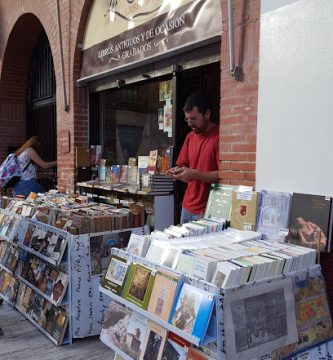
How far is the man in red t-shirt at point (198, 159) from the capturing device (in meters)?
3.46

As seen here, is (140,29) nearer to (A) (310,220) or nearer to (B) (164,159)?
(B) (164,159)

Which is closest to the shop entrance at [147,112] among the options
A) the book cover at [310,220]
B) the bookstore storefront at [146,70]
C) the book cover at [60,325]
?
the bookstore storefront at [146,70]

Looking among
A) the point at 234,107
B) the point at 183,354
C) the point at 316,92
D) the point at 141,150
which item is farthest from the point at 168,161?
the point at 183,354

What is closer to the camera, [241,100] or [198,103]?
[241,100]

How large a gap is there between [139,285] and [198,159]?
5.31ft

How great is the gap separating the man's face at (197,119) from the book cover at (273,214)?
94cm

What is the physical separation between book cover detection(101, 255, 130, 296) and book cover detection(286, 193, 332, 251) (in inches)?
43.0

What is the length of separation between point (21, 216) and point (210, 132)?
2132mm

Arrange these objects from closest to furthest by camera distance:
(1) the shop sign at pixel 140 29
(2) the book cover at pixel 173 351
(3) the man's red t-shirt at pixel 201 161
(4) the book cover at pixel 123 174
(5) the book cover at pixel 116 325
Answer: (2) the book cover at pixel 173 351
(5) the book cover at pixel 116 325
(3) the man's red t-shirt at pixel 201 161
(1) the shop sign at pixel 140 29
(4) the book cover at pixel 123 174

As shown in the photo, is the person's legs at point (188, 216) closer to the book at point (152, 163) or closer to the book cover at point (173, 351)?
the book at point (152, 163)

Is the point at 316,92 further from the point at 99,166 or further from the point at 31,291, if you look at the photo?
the point at 99,166

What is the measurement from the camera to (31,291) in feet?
13.3

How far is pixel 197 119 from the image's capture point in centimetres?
354

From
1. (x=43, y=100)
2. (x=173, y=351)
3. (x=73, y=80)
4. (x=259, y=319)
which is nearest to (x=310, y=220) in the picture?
(x=259, y=319)
